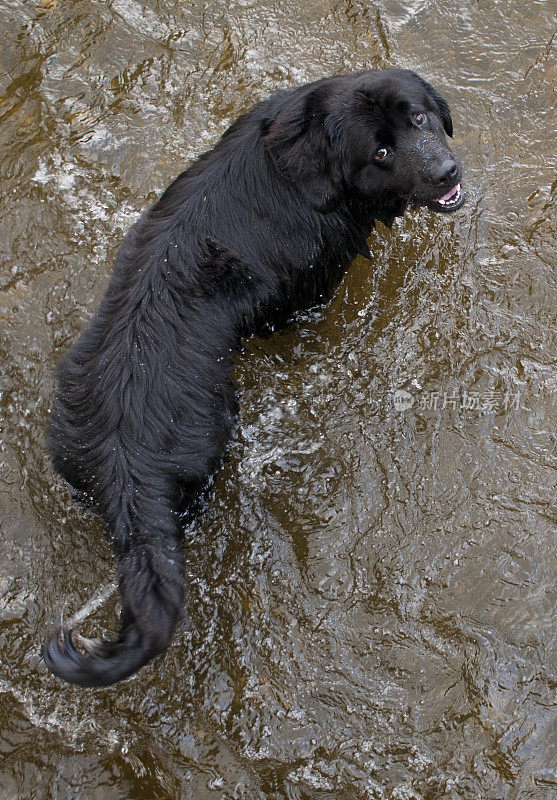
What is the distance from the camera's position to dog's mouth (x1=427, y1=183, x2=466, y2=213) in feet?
11.5

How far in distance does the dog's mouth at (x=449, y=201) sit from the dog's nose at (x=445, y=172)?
0.51 feet

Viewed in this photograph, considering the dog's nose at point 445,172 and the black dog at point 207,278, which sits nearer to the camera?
the black dog at point 207,278

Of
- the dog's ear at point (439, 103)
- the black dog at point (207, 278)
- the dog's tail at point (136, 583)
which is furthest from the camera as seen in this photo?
the dog's ear at point (439, 103)

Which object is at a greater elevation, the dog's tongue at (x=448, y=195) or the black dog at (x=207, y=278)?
the black dog at (x=207, y=278)

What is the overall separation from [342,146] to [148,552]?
2.04 m

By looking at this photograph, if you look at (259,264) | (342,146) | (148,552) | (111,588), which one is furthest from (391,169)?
(111,588)

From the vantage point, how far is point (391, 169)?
330 centimetres

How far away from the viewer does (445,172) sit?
3264 millimetres

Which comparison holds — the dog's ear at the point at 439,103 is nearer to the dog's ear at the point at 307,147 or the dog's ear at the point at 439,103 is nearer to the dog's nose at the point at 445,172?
the dog's nose at the point at 445,172

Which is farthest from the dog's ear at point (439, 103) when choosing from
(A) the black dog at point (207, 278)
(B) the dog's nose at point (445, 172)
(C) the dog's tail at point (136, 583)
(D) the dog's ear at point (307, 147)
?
(C) the dog's tail at point (136, 583)

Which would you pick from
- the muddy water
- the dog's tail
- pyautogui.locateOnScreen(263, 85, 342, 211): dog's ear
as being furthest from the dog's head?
the dog's tail

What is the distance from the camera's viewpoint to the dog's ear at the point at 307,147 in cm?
324

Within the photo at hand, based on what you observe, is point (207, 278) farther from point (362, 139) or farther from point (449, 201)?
point (449, 201)

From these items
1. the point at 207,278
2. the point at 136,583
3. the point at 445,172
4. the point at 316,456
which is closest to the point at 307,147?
the point at 445,172
